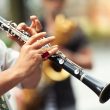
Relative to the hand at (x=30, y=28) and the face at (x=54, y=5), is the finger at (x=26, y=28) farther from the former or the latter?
the face at (x=54, y=5)

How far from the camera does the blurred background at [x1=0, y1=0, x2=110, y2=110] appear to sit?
5.52 meters

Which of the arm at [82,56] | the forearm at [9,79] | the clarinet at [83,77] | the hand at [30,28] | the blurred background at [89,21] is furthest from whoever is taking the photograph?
the blurred background at [89,21]

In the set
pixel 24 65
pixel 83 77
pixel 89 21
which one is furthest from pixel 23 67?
pixel 89 21

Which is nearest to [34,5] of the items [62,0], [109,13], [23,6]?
[23,6]

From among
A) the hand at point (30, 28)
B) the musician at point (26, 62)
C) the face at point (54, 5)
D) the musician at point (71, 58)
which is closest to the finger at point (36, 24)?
the hand at point (30, 28)

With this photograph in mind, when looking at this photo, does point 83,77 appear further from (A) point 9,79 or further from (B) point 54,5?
(B) point 54,5

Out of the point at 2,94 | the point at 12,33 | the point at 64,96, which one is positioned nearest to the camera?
the point at 2,94

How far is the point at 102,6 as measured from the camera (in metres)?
7.61

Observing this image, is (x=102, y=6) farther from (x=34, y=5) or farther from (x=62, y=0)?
(x=62, y=0)

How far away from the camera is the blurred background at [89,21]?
552cm

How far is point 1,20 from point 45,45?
0.31 metres

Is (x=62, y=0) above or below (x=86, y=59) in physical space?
above

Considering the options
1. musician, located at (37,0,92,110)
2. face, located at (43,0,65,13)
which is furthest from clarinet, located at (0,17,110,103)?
face, located at (43,0,65,13)

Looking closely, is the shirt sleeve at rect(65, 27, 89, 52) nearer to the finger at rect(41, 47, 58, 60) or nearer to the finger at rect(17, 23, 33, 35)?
the finger at rect(17, 23, 33, 35)
